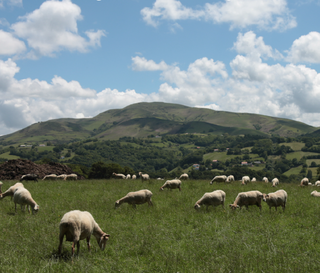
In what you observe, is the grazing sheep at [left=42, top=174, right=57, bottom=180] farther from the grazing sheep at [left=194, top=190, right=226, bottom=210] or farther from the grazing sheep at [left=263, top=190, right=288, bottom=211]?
the grazing sheep at [left=263, top=190, right=288, bottom=211]

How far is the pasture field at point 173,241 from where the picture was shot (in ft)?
22.4

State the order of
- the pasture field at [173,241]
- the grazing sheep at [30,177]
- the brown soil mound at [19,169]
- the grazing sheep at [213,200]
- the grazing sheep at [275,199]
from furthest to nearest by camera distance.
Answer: the brown soil mound at [19,169]
the grazing sheep at [30,177]
the grazing sheep at [213,200]
the grazing sheep at [275,199]
the pasture field at [173,241]

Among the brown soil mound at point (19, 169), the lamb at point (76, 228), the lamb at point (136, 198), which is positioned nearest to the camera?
the lamb at point (76, 228)

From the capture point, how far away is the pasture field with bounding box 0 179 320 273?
269 inches

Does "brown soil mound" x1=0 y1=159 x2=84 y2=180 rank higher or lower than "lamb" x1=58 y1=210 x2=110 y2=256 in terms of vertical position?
lower

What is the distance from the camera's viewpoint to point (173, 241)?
8.88 metres

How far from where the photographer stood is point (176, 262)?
703cm

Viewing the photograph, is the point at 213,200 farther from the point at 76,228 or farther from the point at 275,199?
the point at 76,228

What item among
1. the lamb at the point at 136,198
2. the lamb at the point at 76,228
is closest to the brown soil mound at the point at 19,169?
the lamb at the point at 136,198

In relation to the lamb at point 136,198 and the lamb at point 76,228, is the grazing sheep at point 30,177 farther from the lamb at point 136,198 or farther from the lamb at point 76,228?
the lamb at point 76,228

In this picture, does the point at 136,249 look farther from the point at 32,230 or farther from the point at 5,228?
the point at 5,228

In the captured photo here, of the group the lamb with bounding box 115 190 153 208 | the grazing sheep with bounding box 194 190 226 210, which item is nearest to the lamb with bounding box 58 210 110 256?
the lamb with bounding box 115 190 153 208

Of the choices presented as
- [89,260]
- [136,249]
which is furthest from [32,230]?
[136,249]

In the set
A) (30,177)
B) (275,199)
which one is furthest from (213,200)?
(30,177)
